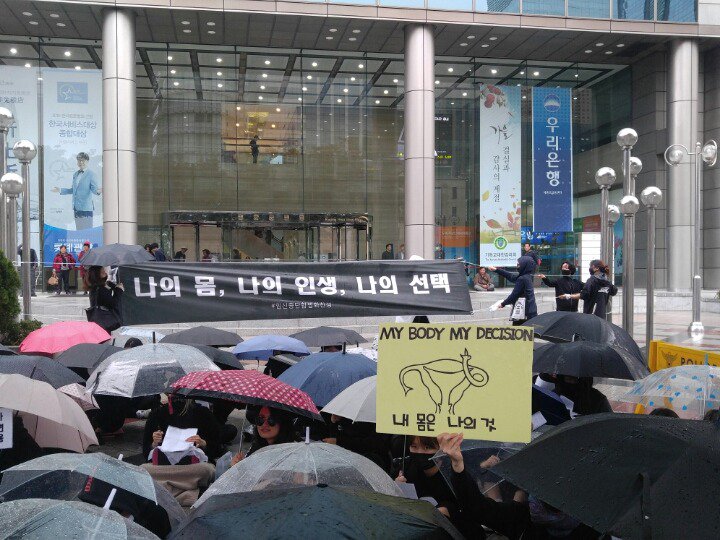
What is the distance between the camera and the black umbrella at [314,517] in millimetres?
2773

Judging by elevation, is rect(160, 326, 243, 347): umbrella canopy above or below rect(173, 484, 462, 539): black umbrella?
below

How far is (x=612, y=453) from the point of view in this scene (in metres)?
3.05

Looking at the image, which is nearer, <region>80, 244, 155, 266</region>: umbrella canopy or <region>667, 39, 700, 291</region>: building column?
<region>80, 244, 155, 266</region>: umbrella canopy

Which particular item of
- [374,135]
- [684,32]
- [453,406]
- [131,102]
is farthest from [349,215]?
[453,406]

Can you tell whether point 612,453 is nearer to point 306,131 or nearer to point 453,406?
point 453,406

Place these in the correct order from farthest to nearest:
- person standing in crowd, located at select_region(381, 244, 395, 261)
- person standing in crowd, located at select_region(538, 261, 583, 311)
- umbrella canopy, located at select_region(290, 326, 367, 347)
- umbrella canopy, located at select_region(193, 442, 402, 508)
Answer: person standing in crowd, located at select_region(381, 244, 395, 261), person standing in crowd, located at select_region(538, 261, 583, 311), umbrella canopy, located at select_region(290, 326, 367, 347), umbrella canopy, located at select_region(193, 442, 402, 508)

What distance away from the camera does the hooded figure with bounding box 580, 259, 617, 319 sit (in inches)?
564

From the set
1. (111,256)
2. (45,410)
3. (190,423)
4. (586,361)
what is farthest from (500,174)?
(45,410)

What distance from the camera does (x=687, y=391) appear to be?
19.4ft

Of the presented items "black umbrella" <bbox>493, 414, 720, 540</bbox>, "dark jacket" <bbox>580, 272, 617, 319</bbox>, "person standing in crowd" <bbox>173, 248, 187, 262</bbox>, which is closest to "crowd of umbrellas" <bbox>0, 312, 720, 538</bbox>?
"black umbrella" <bbox>493, 414, 720, 540</bbox>

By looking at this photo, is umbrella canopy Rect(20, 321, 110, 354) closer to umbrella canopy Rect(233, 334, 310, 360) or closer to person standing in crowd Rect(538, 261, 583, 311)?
umbrella canopy Rect(233, 334, 310, 360)

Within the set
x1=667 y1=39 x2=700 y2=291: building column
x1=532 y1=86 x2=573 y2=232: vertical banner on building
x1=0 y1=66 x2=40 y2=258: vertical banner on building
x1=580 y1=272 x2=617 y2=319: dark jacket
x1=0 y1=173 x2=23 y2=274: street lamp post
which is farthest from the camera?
x1=532 y1=86 x2=573 y2=232: vertical banner on building

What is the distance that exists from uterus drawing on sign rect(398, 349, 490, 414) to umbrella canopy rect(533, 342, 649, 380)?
3032 millimetres

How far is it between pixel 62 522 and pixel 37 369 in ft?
13.6
